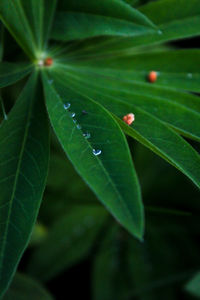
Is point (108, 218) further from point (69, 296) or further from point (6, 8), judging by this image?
point (6, 8)

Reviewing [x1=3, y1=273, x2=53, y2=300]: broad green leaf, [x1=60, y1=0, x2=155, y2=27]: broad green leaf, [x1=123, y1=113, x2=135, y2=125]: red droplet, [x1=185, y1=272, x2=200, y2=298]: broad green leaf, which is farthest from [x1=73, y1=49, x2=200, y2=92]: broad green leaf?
[x1=3, y1=273, x2=53, y2=300]: broad green leaf

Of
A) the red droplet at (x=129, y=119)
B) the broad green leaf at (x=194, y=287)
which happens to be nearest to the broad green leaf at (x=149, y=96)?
the red droplet at (x=129, y=119)

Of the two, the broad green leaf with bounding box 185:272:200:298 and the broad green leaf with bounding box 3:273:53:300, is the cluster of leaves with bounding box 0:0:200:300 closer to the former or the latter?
the broad green leaf with bounding box 3:273:53:300

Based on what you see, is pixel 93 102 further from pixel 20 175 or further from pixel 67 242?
pixel 67 242

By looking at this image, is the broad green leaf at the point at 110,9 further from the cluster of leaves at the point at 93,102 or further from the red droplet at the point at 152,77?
the red droplet at the point at 152,77

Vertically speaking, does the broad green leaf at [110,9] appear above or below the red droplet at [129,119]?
above

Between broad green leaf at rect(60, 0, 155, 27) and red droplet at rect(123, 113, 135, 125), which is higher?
broad green leaf at rect(60, 0, 155, 27)

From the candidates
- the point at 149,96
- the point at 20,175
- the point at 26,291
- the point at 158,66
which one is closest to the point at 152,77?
the point at 158,66
